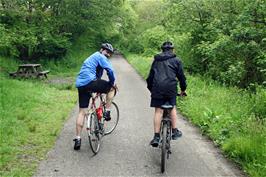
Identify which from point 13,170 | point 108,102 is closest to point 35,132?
point 108,102

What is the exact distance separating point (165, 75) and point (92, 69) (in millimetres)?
1515

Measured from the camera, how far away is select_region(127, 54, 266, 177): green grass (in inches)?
282

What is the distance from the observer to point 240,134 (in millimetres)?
8320

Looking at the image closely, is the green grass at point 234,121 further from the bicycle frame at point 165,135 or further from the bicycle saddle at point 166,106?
the bicycle saddle at point 166,106

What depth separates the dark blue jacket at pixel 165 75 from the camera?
720 centimetres

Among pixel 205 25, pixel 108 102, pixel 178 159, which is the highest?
pixel 205 25

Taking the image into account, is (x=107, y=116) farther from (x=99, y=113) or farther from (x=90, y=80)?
(x=90, y=80)

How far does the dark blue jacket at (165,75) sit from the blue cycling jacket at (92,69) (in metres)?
1.09

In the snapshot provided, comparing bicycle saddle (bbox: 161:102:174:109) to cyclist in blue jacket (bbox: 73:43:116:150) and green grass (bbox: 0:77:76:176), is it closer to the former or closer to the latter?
cyclist in blue jacket (bbox: 73:43:116:150)

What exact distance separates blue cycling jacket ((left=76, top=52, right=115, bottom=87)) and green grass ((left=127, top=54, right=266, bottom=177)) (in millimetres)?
2748

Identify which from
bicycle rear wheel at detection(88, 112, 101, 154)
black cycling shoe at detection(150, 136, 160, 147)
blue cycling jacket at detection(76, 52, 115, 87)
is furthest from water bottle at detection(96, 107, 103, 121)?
black cycling shoe at detection(150, 136, 160, 147)

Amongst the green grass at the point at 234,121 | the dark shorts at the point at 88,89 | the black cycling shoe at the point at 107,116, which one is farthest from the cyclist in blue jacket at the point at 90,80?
the green grass at the point at 234,121

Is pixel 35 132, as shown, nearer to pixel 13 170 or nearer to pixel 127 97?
pixel 13 170

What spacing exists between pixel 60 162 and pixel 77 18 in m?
24.6
